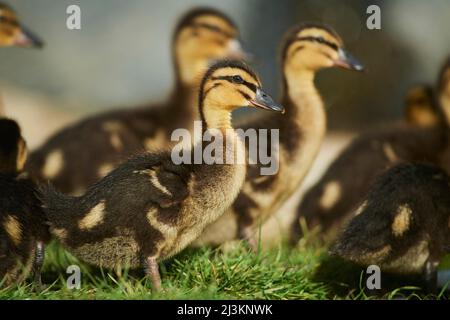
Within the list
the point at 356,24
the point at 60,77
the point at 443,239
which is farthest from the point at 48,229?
the point at 60,77

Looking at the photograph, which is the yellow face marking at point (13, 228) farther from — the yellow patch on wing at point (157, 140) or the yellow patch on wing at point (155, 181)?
the yellow patch on wing at point (157, 140)

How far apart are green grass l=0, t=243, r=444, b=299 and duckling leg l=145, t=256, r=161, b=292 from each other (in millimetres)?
37

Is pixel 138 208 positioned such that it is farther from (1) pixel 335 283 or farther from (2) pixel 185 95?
(2) pixel 185 95

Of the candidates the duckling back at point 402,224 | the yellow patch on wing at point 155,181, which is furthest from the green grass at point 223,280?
the yellow patch on wing at point 155,181

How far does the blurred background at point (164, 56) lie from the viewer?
306 inches

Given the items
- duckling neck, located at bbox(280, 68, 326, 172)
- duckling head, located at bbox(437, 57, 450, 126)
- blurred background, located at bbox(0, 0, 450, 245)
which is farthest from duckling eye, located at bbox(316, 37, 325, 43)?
blurred background, located at bbox(0, 0, 450, 245)

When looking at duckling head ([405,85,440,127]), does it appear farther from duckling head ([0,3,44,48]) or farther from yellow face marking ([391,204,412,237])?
duckling head ([0,3,44,48])

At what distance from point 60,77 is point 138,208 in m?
6.47

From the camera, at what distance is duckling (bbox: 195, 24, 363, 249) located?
4234mm

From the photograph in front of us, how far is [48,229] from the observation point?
3553 mm

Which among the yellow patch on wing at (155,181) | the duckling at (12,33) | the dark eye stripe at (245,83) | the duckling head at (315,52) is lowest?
the yellow patch on wing at (155,181)

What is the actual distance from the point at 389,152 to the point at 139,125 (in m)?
1.47

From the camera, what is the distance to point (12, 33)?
5273mm

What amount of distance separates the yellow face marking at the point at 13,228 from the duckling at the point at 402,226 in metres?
1.27
